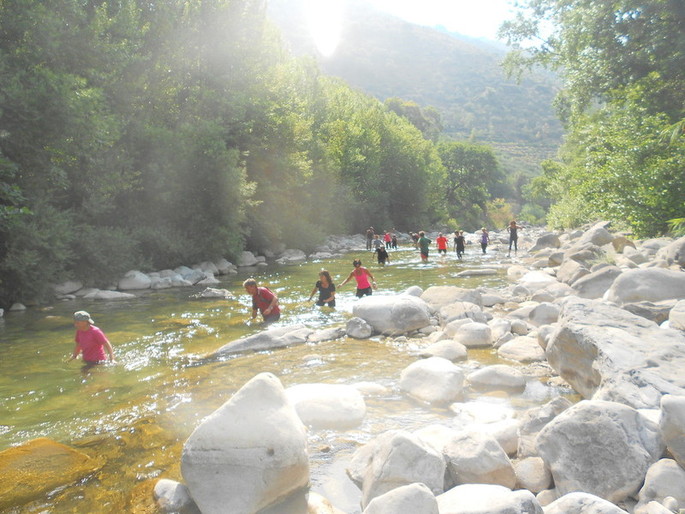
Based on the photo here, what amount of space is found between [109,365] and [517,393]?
6.94 m

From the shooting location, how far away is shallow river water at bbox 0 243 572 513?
4672 millimetres

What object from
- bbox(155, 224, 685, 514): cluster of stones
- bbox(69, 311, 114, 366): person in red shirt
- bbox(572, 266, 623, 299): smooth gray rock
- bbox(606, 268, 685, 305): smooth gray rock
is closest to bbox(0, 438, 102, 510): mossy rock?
bbox(155, 224, 685, 514): cluster of stones

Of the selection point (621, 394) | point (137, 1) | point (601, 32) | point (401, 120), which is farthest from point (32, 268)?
point (401, 120)

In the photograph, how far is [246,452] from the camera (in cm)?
394

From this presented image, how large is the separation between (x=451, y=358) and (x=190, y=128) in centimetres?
1980

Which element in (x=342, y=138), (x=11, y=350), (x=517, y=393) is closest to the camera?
(x=517, y=393)

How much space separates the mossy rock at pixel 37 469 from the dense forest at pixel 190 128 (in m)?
11.0

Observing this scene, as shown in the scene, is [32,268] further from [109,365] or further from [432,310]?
[432,310]

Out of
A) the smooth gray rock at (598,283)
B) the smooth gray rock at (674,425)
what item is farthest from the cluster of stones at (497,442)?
the smooth gray rock at (598,283)

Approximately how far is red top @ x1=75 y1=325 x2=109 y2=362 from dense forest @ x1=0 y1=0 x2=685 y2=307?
24.7 feet

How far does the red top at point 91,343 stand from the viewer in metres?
8.65

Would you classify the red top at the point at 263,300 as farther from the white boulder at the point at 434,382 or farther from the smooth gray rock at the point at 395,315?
the white boulder at the point at 434,382

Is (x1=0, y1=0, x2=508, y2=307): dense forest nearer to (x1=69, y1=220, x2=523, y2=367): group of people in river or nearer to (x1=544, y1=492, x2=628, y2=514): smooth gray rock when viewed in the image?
(x1=69, y1=220, x2=523, y2=367): group of people in river

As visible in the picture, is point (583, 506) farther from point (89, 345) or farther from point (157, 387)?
point (89, 345)
